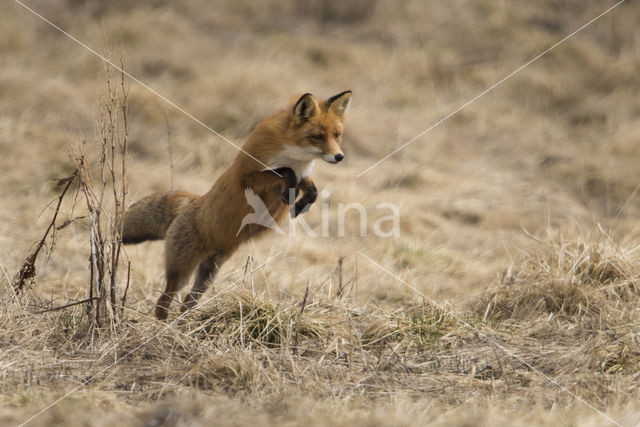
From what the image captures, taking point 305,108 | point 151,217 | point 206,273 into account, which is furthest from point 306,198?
point 151,217

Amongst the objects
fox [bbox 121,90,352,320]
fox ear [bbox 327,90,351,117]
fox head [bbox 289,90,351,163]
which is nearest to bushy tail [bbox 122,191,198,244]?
fox [bbox 121,90,352,320]

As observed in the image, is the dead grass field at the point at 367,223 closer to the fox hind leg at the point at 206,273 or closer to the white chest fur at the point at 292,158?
the fox hind leg at the point at 206,273

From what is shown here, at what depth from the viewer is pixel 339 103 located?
5.88 m

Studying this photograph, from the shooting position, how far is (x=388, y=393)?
158 inches

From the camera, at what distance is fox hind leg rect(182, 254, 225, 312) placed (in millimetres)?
5797

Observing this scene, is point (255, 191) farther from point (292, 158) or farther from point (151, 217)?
point (151, 217)

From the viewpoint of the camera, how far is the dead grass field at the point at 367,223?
13.0ft

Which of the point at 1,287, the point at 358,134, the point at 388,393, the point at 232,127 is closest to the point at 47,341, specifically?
the point at 1,287

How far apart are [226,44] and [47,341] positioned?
11.3 meters

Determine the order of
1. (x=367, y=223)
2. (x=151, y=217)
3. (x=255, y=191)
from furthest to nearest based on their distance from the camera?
1. (x=367, y=223)
2. (x=151, y=217)
3. (x=255, y=191)

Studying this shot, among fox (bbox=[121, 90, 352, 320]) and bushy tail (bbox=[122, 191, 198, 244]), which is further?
bushy tail (bbox=[122, 191, 198, 244])

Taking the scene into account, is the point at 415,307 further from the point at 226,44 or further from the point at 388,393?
the point at 226,44

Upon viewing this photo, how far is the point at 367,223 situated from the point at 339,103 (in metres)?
3.64

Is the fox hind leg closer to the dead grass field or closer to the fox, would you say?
the fox
